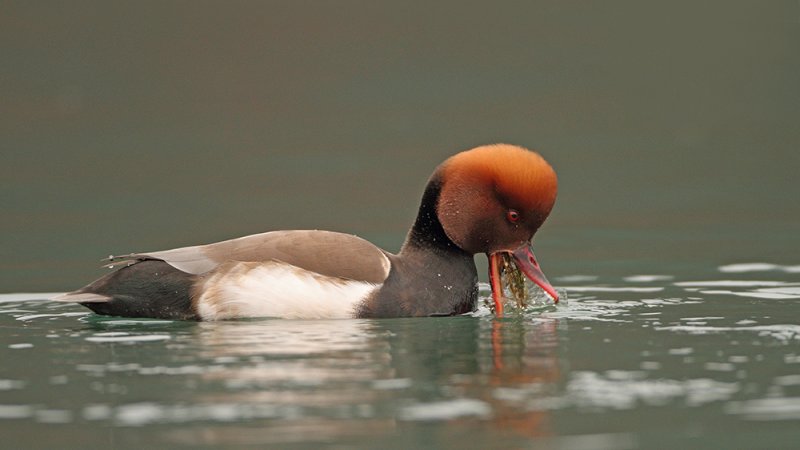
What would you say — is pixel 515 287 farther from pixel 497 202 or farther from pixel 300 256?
pixel 300 256

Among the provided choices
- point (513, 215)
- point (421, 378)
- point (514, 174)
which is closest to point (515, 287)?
point (513, 215)

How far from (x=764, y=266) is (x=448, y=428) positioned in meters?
5.71

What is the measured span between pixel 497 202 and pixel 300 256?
4.21 feet

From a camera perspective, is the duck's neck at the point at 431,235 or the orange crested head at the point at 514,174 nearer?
the orange crested head at the point at 514,174

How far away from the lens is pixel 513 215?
960 cm

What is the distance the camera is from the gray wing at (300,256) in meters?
9.32

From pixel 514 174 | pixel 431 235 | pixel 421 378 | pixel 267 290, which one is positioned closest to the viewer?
pixel 421 378

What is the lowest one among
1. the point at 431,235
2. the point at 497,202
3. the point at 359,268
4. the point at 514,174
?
the point at 359,268

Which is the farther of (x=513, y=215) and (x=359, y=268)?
(x=513, y=215)

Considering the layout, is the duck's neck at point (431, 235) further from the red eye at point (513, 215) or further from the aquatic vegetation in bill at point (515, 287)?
the red eye at point (513, 215)

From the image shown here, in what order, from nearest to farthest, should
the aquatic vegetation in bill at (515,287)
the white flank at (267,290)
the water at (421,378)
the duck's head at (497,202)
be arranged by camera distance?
the water at (421,378) → the white flank at (267,290) → the duck's head at (497,202) → the aquatic vegetation in bill at (515,287)

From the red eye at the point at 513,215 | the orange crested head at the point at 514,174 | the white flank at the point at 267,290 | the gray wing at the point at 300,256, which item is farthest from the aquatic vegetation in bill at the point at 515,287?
the white flank at the point at 267,290

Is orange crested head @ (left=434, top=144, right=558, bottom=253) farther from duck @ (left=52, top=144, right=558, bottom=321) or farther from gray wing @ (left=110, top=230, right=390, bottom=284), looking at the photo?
gray wing @ (left=110, top=230, right=390, bottom=284)

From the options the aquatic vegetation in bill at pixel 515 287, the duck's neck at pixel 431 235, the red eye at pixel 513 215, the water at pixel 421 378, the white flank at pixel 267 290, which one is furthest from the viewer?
the aquatic vegetation in bill at pixel 515 287
